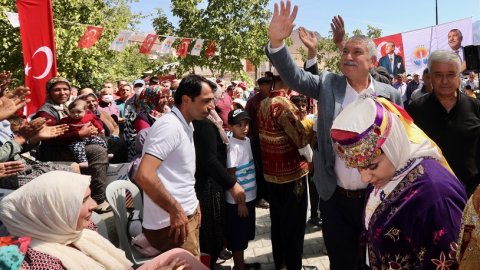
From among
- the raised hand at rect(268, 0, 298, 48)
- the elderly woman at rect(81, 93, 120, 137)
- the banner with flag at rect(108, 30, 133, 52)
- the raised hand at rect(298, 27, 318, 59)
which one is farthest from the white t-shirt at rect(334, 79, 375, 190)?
the banner with flag at rect(108, 30, 133, 52)

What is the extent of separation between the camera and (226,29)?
1950 cm

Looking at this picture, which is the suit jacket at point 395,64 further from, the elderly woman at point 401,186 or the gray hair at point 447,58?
the elderly woman at point 401,186

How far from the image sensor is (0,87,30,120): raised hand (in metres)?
3.01

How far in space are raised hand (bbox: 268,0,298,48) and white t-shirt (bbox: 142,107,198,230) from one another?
826 mm

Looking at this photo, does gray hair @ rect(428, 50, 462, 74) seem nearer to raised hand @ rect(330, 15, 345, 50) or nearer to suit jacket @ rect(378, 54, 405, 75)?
raised hand @ rect(330, 15, 345, 50)

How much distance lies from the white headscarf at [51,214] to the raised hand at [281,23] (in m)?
1.48

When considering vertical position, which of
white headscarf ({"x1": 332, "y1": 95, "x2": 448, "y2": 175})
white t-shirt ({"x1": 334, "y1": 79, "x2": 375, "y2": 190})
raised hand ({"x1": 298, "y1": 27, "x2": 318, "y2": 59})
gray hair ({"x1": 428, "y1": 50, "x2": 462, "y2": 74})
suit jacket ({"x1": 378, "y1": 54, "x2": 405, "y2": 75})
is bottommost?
white t-shirt ({"x1": 334, "y1": 79, "x2": 375, "y2": 190})

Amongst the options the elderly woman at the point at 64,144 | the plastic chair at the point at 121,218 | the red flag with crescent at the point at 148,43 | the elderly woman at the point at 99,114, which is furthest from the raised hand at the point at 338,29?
the red flag with crescent at the point at 148,43

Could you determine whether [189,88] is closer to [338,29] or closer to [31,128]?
[338,29]

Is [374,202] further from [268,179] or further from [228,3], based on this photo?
[228,3]

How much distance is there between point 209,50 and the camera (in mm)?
18438

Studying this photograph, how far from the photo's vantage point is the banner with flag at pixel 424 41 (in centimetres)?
1308

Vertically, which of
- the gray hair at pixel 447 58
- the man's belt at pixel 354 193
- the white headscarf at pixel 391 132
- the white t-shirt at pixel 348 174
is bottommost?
the man's belt at pixel 354 193

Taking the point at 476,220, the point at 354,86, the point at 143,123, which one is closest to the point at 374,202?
the point at 476,220
